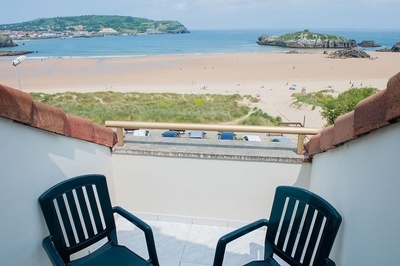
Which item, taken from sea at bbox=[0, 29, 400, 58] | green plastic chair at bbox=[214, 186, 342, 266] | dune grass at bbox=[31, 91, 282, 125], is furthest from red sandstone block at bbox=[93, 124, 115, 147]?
sea at bbox=[0, 29, 400, 58]

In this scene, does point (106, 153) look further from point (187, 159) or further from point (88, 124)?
point (187, 159)

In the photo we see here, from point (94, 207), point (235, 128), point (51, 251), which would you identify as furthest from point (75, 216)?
point (235, 128)

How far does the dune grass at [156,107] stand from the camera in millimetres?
11969

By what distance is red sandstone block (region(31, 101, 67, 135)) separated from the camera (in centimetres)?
161

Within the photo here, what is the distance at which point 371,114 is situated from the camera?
4.24 feet

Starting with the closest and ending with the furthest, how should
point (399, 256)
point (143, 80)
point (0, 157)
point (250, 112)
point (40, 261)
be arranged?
point (399, 256)
point (0, 157)
point (40, 261)
point (250, 112)
point (143, 80)

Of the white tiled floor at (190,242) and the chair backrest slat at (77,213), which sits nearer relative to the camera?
the chair backrest slat at (77,213)

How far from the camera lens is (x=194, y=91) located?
18.6 meters

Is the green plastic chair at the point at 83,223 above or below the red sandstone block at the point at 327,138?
below

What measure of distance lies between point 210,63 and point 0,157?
30110mm

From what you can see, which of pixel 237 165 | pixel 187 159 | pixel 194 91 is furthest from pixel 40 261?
pixel 194 91

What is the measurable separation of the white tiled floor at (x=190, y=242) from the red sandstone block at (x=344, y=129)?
4.04 feet

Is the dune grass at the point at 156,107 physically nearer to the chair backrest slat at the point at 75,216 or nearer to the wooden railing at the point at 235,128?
the wooden railing at the point at 235,128

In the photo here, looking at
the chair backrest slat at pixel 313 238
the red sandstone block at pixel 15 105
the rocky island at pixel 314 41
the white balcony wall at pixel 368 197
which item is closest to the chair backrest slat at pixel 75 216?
the red sandstone block at pixel 15 105
